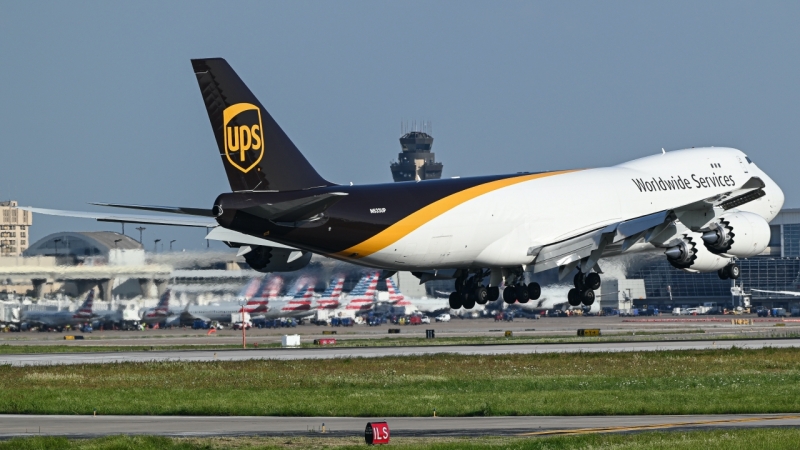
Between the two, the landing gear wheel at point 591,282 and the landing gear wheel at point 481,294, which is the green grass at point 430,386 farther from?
the landing gear wheel at point 481,294

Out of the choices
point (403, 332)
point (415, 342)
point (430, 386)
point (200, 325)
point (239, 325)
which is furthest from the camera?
point (239, 325)

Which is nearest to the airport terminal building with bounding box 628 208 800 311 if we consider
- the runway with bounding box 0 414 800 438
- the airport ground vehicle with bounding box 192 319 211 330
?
the airport ground vehicle with bounding box 192 319 211 330

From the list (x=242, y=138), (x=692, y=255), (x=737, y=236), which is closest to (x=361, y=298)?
(x=692, y=255)

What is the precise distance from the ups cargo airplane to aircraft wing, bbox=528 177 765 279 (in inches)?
2.5

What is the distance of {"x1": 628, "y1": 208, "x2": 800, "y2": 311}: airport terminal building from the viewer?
4783 inches

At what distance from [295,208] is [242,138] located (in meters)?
3.57

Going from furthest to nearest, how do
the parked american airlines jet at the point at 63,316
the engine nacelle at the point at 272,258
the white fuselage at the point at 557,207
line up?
the parked american airlines jet at the point at 63,316, the engine nacelle at the point at 272,258, the white fuselage at the point at 557,207

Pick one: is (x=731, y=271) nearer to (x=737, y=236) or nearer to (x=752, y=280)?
(x=737, y=236)

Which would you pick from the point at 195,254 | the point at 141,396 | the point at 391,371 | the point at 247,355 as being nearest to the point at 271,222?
the point at 391,371

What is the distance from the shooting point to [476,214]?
52.5 meters

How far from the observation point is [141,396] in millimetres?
36625

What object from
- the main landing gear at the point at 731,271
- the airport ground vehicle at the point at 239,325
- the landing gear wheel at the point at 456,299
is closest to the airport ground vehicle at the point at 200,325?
the airport ground vehicle at the point at 239,325

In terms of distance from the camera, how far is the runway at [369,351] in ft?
177

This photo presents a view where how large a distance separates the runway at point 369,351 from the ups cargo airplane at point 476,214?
2920mm
